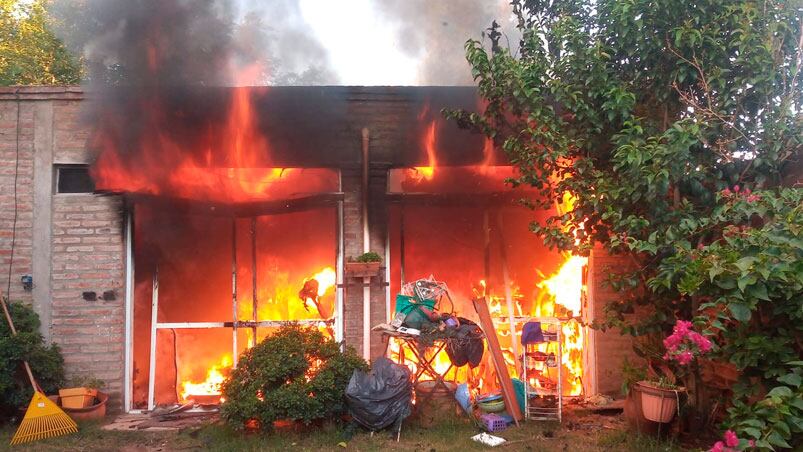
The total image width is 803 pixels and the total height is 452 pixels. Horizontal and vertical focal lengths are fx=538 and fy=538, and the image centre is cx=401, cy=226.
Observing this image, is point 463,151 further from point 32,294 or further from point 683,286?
point 32,294

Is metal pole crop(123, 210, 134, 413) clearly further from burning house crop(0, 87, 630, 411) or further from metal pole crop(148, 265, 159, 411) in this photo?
metal pole crop(148, 265, 159, 411)

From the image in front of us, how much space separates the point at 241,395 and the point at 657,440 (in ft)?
14.9

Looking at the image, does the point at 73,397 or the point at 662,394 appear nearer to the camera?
the point at 662,394

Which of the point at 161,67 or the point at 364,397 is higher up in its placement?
the point at 161,67

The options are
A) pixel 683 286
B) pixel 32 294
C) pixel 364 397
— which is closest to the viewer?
pixel 683 286

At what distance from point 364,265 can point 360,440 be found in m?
2.33

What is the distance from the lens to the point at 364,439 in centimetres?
605

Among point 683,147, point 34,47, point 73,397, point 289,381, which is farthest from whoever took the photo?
point 34,47

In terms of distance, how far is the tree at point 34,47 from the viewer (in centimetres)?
1770

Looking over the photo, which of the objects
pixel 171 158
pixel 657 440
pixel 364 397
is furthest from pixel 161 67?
pixel 657 440

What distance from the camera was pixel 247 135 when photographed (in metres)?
7.96

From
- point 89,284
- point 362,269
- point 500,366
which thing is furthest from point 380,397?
point 89,284

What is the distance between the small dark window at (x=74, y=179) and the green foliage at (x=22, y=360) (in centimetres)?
167

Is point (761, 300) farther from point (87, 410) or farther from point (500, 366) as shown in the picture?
point (87, 410)
